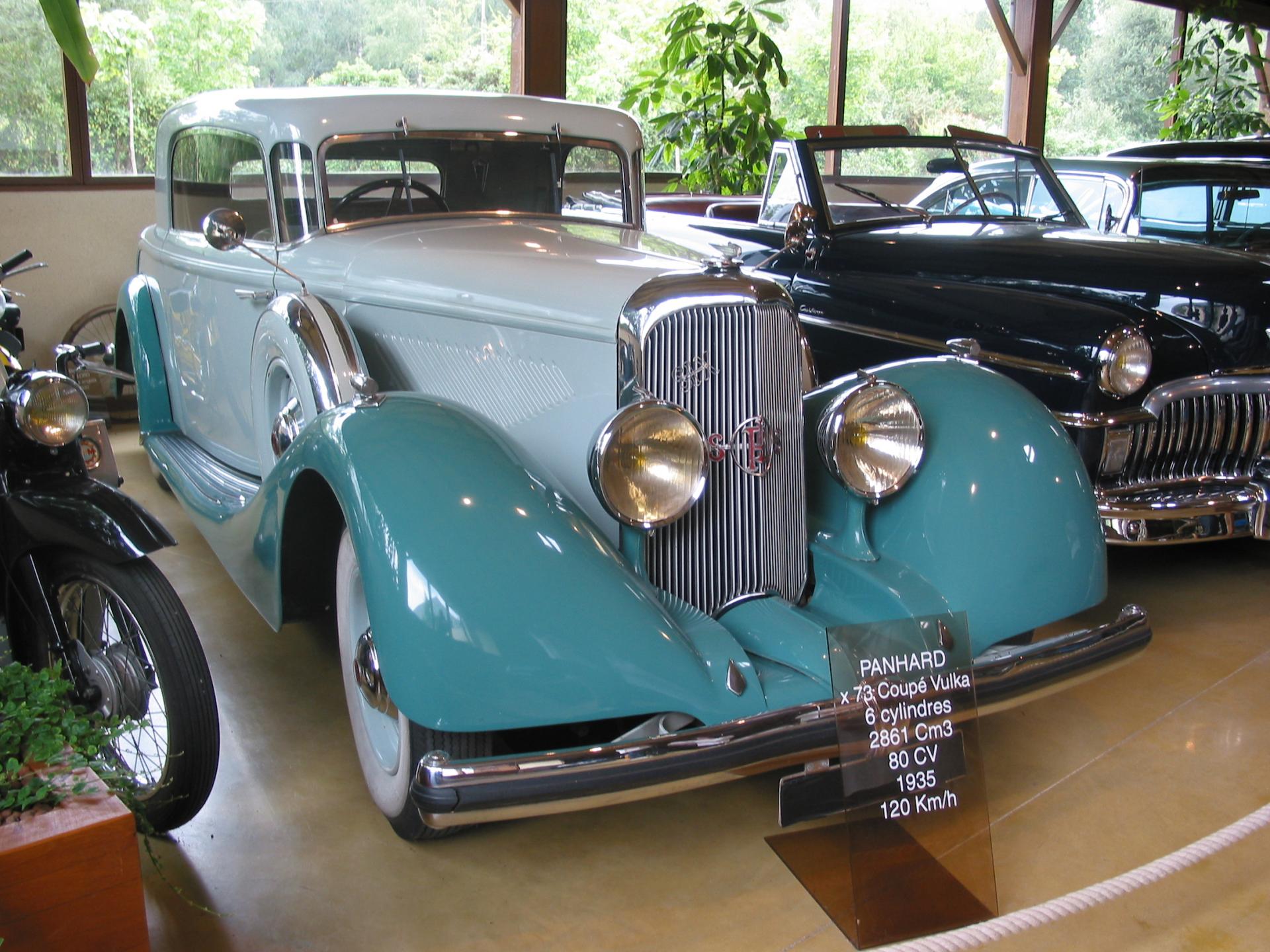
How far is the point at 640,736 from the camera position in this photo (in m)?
1.97

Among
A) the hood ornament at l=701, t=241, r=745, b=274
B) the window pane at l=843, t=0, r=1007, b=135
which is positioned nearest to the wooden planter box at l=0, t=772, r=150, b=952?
the hood ornament at l=701, t=241, r=745, b=274

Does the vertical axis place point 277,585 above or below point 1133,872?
above

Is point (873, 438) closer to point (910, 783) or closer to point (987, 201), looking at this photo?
point (910, 783)

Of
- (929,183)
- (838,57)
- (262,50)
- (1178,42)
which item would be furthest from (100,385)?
(1178,42)

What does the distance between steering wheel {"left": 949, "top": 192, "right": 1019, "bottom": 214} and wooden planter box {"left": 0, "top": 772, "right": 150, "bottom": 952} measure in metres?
4.36

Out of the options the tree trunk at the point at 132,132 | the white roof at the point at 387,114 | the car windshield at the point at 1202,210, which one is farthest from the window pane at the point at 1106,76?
the white roof at the point at 387,114

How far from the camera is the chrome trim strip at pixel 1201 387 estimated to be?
12.0ft

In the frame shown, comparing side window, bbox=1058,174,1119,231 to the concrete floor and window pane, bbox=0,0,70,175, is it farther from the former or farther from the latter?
window pane, bbox=0,0,70,175

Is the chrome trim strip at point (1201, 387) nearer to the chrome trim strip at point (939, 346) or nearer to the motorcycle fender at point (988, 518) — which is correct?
the chrome trim strip at point (939, 346)

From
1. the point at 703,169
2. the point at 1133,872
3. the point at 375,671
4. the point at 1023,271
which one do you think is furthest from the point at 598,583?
the point at 703,169

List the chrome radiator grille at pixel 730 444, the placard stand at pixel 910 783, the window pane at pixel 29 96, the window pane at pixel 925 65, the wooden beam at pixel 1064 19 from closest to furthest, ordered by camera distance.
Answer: the placard stand at pixel 910 783 < the chrome radiator grille at pixel 730 444 < the window pane at pixel 29 96 < the window pane at pixel 925 65 < the wooden beam at pixel 1064 19

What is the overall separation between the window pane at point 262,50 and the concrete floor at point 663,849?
5012mm

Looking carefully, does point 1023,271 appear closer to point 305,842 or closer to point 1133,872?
point 1133,872

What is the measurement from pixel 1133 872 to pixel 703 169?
6.70 metres
